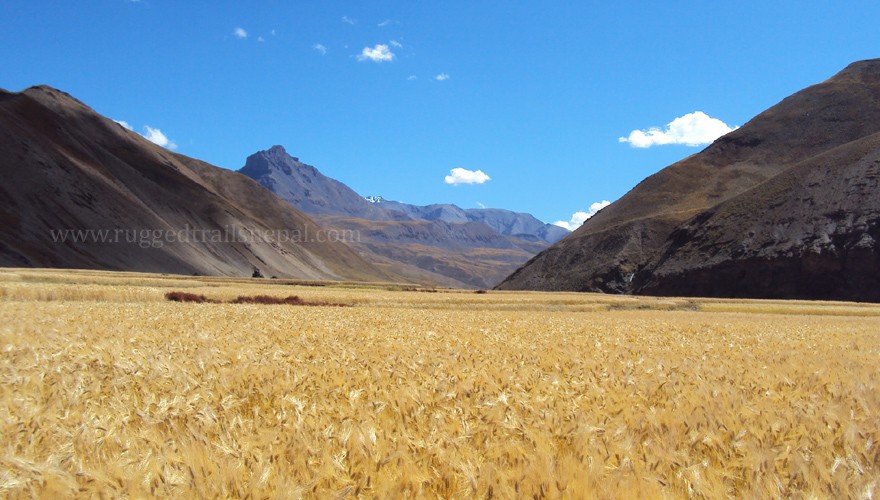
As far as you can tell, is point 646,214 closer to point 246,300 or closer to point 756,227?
point 756,227

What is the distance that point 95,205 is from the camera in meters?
142

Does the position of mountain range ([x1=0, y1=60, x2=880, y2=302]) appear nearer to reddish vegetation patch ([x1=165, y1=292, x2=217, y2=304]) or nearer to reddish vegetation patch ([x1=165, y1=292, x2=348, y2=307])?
reddish vegetation patch ([x1=165, y1=292, x2=348, y2=307])

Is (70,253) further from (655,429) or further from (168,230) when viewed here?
(655,429)

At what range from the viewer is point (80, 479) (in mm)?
3752

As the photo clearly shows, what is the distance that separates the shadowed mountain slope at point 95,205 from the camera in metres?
122

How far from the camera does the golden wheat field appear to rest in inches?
154

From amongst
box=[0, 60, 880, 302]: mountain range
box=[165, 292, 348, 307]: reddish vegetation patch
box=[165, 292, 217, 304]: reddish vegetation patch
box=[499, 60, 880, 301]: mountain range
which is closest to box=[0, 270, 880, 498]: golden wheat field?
box=[165, 292, 217, 304]: reddish vegetation patch

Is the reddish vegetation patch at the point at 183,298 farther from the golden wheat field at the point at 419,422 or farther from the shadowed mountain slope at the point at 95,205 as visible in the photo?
the shadowed mountain slope at the point at 95,205

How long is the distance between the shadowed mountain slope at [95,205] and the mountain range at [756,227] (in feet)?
314

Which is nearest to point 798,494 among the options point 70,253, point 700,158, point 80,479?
point 80,479

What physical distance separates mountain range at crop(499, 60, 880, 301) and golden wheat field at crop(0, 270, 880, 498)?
110m

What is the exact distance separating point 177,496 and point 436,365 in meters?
5.87

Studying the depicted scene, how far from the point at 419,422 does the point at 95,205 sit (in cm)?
16362

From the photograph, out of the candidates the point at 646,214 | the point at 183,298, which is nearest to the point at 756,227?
the point at 646,214
